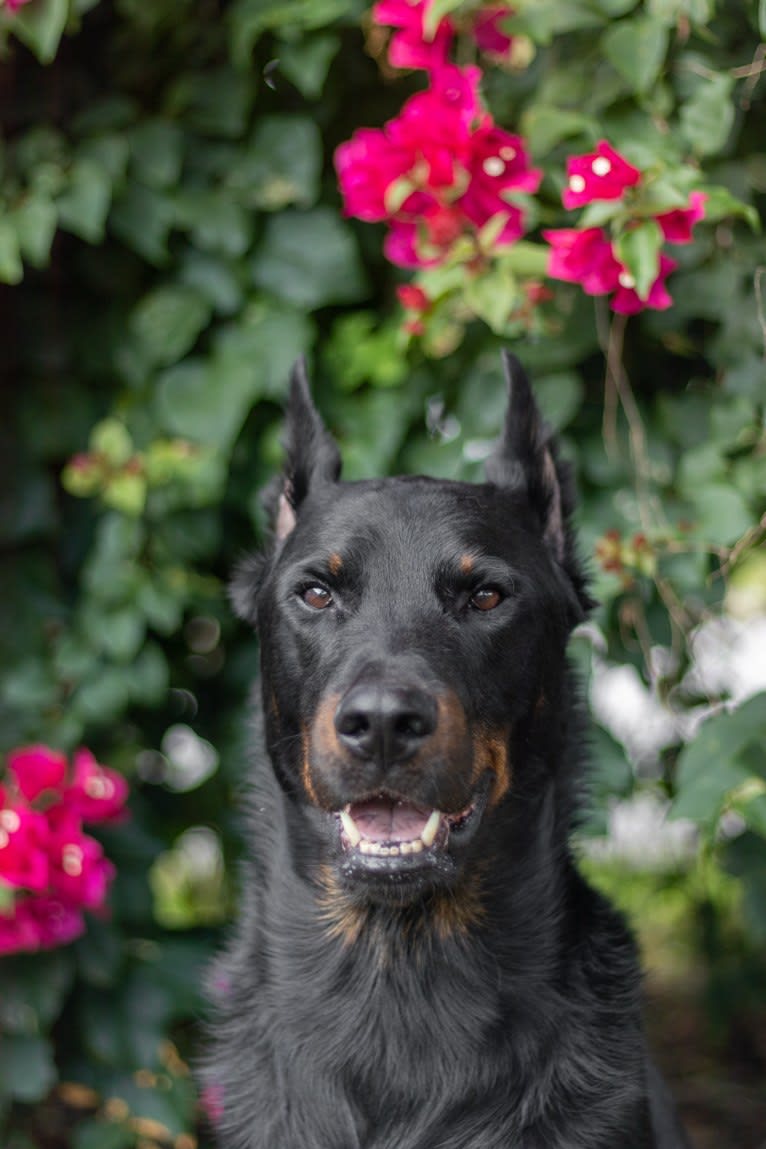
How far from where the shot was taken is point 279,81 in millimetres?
3732

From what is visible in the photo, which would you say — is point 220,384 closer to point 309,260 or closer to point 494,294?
point 309,260

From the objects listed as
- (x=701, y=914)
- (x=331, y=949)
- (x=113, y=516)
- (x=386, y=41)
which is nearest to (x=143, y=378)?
(x=113, y=516)

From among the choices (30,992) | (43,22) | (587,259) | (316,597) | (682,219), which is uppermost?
(43,22)

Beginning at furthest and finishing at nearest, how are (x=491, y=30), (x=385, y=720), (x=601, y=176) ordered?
(x=491, y=30) < (x=601, y=176) < (x=385, y=720)

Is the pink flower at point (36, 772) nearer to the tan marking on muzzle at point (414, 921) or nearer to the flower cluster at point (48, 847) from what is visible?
the flower cluster at point (48, 847)

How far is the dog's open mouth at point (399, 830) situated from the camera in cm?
236

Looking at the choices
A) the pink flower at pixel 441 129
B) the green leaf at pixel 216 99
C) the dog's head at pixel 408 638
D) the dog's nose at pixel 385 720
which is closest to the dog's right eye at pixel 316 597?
the dog's head at pixel 408 638

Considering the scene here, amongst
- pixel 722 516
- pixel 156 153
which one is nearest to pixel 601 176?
pixel 722 516

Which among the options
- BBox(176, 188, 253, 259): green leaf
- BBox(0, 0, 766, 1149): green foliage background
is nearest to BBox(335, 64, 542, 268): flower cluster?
BBox(0, 0, 766, 1149): green foliage background

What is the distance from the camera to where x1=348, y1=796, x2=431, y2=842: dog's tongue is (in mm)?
2426

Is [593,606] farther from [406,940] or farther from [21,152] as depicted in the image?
[21,152]

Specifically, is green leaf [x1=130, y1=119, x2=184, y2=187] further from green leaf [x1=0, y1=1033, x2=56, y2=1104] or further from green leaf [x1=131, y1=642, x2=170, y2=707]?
green leaf [x1=0, y1=1033, x2=56, y2=1104]

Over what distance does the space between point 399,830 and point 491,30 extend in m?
1.96

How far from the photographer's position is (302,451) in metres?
3.00
